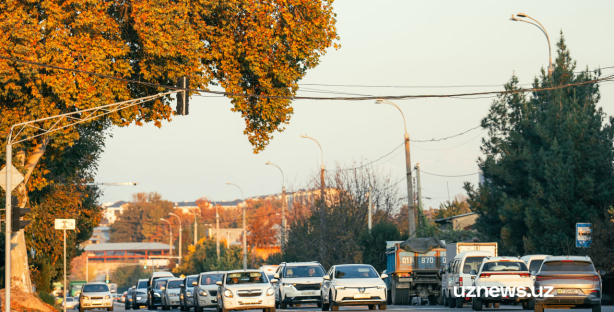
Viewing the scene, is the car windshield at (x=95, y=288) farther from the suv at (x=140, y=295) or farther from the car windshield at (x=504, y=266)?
the car windshield at (x=504, y=266)

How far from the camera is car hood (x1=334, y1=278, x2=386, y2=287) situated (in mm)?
25203

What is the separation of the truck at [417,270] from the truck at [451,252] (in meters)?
0.71

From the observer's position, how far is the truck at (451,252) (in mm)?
28897

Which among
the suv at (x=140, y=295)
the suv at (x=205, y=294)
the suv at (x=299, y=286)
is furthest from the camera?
the suv at (x=140, y=295)

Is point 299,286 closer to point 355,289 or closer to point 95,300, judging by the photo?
point 355,289

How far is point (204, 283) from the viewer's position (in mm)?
32250

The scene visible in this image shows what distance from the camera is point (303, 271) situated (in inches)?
1196

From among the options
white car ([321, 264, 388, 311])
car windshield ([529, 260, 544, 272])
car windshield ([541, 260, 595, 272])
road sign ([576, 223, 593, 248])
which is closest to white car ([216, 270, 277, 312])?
white car ([321, 264, 388, 311])

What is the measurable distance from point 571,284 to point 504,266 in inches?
149

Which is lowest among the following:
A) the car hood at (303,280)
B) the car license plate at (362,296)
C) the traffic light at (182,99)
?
the car license plate at (362,296)

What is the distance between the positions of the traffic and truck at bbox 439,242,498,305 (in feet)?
0.12

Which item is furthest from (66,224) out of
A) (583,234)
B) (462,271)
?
(583,234)

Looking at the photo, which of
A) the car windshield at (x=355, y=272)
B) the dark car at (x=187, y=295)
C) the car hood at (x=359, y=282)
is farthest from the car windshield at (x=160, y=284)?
the car hood at (x=359, y=282)

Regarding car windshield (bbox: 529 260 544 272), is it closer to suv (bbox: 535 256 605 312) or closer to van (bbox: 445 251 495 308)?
van (bbox: 445 251 495 308)
